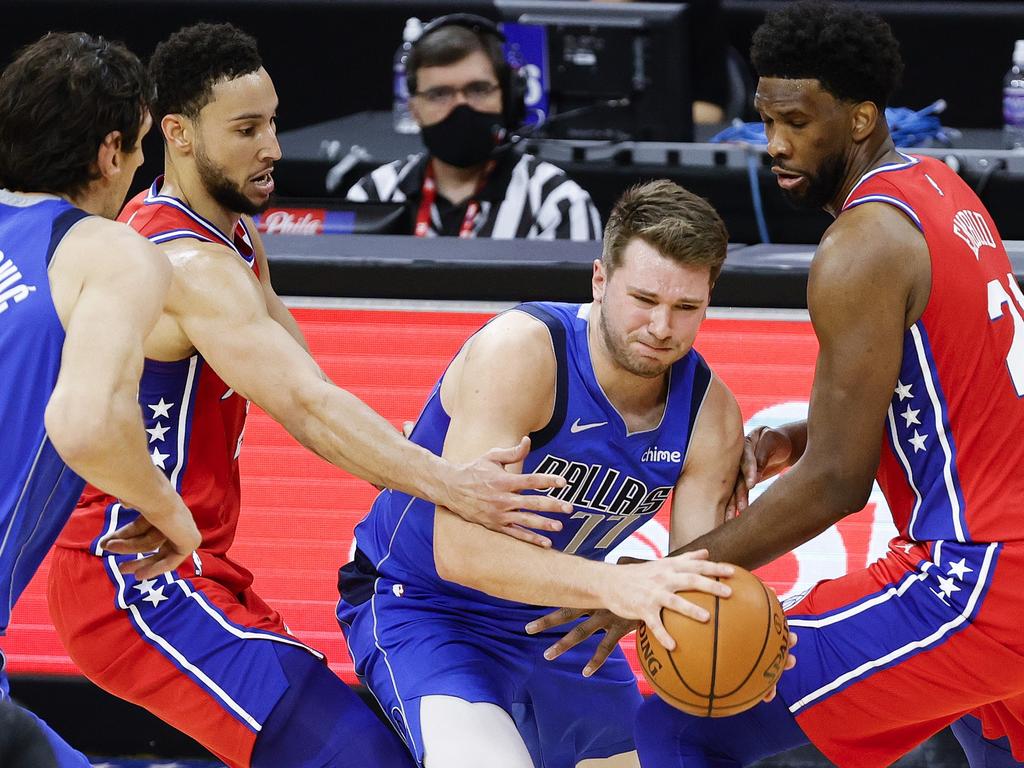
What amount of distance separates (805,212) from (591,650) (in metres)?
3.31

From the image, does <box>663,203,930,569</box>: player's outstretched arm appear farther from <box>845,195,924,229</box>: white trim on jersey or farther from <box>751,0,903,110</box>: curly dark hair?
<box>751,0,903,110</box>: curly dark hair

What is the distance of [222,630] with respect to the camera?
11.2 feet

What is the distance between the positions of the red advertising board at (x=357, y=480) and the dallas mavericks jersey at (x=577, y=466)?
2.25ft

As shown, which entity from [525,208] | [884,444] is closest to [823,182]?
[884,444]

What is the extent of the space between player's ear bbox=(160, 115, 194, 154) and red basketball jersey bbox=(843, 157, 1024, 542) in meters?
1.55

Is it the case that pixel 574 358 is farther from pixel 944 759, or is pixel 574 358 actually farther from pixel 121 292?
Result: pixel 944 759

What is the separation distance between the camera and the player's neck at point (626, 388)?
11.3 ft

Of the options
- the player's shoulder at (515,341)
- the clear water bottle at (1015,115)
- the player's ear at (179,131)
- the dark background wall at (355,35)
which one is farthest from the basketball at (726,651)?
the dark background wall at (355,35)

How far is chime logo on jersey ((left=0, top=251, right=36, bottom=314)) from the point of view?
269cm

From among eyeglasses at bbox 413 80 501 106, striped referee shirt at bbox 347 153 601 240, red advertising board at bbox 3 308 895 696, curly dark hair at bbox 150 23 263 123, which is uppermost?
curly dark hair at bbox 150 23 263 123

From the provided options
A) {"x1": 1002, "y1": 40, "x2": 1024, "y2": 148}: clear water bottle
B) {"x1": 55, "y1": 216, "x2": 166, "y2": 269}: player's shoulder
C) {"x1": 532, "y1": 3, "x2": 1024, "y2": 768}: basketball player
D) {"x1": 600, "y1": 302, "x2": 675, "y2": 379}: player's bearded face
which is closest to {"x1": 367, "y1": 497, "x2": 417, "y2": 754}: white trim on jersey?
{"x1": 532, "y1": 3, "x2": 1024, "y2": 768}: basketball player

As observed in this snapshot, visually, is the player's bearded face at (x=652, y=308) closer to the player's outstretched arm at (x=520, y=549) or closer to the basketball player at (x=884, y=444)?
the player's outstretched arm at (x=520, y=549)

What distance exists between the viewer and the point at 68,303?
8.80ft

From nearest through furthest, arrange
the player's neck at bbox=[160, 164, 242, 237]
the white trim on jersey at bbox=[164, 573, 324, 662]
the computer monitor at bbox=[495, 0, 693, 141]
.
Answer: the white trim on jersey at bbox=[164, 573, 324, 662] → the player's neck at bbox=[160, 164, 242, 237] → the computer monitor at bbox=[495, 0, 693, 141]
